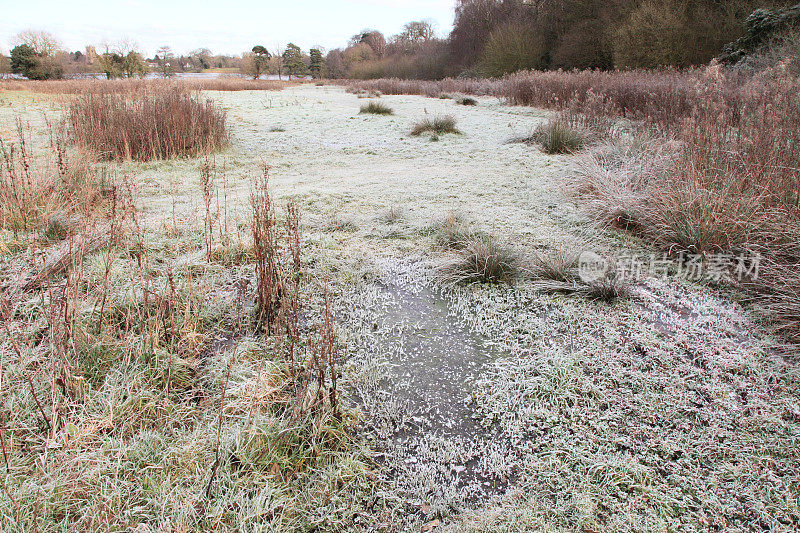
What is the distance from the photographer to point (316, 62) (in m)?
48.1

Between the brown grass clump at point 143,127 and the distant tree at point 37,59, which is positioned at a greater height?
the distant tree at point 37,59

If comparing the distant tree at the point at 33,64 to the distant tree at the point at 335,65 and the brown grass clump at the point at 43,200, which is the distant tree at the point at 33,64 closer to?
the distant tree at the point at 335,65

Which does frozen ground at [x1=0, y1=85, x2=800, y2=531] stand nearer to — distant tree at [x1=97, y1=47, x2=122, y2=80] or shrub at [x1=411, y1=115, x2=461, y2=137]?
shrub at [x1=411, y1=115, x2=461, y2=137]

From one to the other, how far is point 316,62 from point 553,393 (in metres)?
53.7

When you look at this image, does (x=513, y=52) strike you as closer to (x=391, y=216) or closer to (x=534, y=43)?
(x=534, y=43)

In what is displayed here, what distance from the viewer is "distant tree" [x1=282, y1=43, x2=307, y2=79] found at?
44.3m

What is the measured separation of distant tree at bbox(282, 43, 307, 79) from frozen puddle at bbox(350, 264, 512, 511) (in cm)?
4886

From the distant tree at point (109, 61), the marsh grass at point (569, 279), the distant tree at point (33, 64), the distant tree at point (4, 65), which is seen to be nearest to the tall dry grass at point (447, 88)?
the marsh grass at point (569, 279)

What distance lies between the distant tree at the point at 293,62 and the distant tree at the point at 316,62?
104cm

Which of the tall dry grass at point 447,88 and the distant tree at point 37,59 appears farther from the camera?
the distant tree at point 37,59

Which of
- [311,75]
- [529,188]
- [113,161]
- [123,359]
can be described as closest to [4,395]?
[123,359]

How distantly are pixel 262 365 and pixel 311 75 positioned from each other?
2070 inches

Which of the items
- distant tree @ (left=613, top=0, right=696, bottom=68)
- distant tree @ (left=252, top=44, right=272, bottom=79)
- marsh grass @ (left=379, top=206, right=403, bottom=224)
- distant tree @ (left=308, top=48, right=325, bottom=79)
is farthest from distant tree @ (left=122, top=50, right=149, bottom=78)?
marsh grass @ (left=379, top=206, right=403, bottom=224)

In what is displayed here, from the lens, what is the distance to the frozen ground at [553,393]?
126cm
